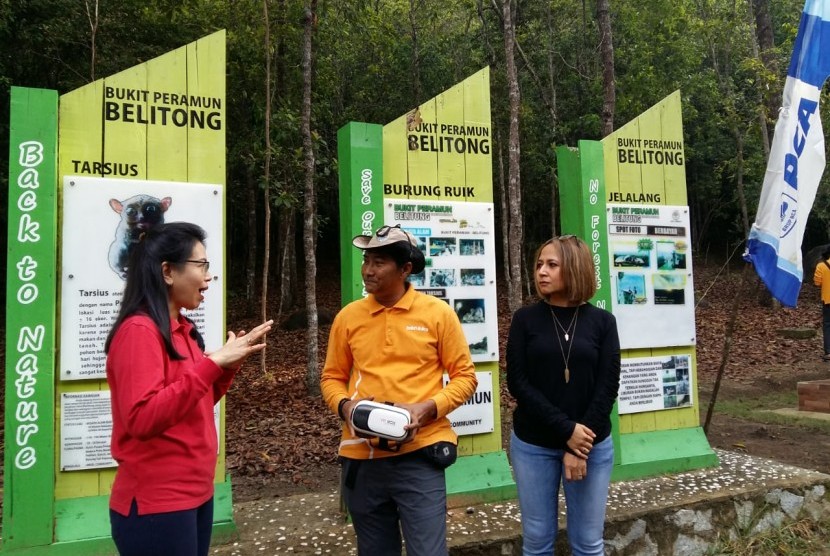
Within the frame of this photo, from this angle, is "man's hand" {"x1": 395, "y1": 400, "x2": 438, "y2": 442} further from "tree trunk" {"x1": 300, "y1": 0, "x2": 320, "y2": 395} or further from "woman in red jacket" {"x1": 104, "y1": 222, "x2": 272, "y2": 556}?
"tree trunk" {"x1": 300, "y1": 0, "x2": 320, "y2": 395}

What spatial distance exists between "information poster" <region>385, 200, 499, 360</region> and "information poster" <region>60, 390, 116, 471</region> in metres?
2.00

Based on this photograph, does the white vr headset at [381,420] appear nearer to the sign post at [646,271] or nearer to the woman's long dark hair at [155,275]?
the woman's long dark hair at [155,275]

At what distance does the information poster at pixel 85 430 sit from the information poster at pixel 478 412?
6.86 feet

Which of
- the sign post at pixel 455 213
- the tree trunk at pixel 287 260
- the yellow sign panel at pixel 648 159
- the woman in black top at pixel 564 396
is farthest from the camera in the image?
the tree trunk at pixel 287 260

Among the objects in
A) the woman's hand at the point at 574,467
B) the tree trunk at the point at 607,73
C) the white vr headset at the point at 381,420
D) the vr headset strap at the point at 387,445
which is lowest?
the woman's hand at the point at 574,467

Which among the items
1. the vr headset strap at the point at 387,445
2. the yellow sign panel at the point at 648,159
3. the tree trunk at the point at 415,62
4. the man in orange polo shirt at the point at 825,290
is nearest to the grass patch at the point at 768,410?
the man in orange polo shirt at the point at 825,290

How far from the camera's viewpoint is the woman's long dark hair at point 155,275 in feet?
6.35

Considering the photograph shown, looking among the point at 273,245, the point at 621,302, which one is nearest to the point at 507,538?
the point at 621,302

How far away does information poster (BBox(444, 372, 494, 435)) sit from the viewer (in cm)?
408

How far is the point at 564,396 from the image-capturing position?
2.75m

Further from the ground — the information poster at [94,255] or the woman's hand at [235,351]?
the information poster at [94,255]

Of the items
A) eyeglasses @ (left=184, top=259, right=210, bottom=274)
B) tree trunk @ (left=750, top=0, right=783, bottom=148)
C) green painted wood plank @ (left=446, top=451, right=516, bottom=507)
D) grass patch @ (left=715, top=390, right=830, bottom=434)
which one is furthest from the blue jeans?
tree trunk @ (left=750, top=0, right=783, bottom=148)

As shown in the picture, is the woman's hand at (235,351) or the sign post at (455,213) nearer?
the woman's hand at (235,351)

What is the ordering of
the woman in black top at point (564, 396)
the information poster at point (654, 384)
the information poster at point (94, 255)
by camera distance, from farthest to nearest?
the information poster at point (654, 384) < the information poster at point (94, 255) < the woman in black top at point (564, 396)
